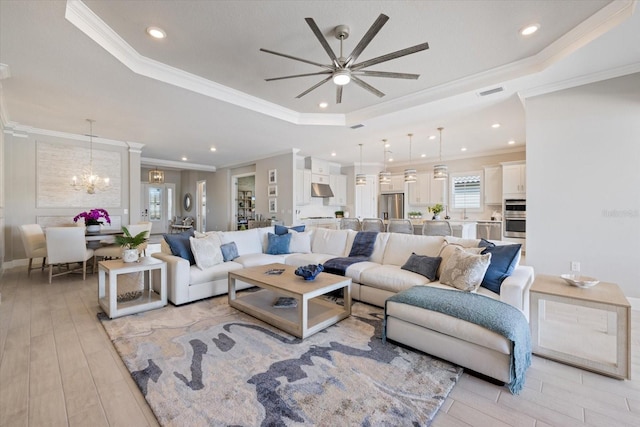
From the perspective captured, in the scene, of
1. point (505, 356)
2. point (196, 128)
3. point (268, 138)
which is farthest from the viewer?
point (268, 138)

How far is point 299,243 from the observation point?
4730 mm

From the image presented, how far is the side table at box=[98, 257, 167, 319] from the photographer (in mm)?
2922

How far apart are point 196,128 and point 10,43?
282cm

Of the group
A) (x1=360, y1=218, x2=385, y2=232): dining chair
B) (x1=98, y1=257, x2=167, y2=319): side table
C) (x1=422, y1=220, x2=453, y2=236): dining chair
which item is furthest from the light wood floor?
(x1=360, y1=218, x2=385, y2=232): dining chair

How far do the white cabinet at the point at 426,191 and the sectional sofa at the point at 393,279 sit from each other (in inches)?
206

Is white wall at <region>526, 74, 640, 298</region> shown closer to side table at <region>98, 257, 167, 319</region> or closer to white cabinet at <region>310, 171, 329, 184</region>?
side table at <region>98, 257, 167, 319</region>

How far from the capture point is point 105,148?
259 inches

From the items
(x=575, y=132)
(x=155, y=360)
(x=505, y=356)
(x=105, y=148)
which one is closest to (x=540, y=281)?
(x=505, y=356)

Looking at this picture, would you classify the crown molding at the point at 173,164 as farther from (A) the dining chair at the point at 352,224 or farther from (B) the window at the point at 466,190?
(B) the window at the point at 466,190

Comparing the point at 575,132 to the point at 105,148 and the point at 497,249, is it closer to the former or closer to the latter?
the point at 497,249

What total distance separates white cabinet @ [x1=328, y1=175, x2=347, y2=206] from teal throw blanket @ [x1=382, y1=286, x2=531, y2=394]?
22.8 ft

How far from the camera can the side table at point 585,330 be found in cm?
191

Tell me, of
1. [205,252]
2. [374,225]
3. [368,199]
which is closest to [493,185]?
[368,199]

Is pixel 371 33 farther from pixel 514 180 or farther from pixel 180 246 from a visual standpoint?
pixel 514 180
